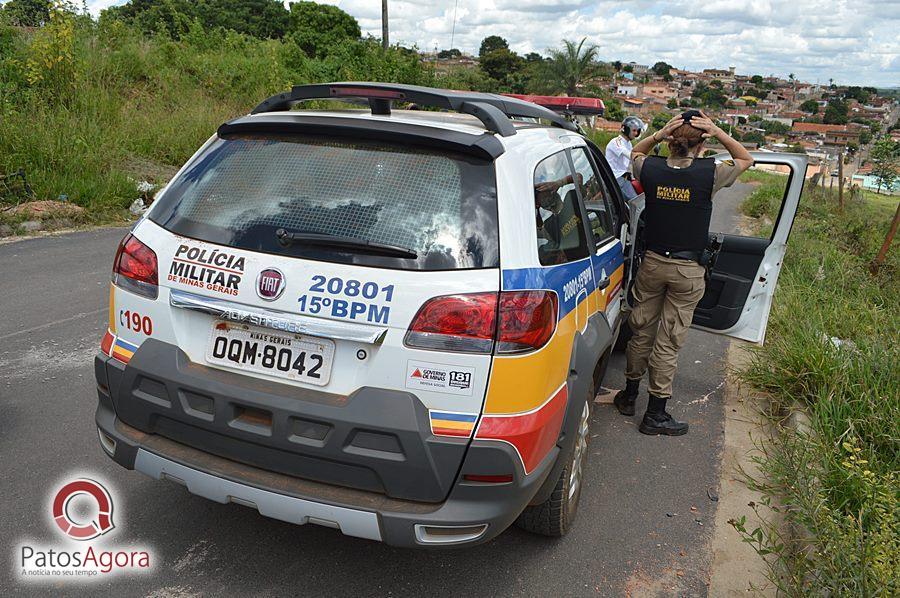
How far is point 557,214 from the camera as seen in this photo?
292 centimetres

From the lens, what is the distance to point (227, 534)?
2.99m

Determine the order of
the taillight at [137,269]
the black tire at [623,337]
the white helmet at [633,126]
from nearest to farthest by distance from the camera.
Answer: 1. the taillight at [137,269]
2. the black tire at [623,337]
3. the white helmet at [633,126]

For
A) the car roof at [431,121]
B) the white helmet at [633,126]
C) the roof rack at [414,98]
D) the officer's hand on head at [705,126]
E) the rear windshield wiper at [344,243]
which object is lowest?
the rear windshield wiper at [344,243]

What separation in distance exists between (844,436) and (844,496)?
64cm

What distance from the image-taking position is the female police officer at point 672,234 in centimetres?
412

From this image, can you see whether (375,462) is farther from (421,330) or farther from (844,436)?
(844,436)

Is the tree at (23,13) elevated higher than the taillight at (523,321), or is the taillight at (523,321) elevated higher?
the tree at (23,13)

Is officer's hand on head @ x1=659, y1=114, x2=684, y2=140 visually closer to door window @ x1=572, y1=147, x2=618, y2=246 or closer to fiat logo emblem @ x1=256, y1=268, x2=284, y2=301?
door window @ x1=572, y1=147, x2=618, y2=246

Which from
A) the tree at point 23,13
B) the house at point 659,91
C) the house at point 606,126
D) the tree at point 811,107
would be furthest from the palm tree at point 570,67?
the house at point 659,91

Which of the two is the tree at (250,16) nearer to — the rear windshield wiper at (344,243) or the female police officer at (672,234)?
the female police officer at (672,234)

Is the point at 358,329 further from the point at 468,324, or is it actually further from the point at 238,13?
the point at 238,13

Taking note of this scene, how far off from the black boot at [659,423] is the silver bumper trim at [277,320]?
9.18ft

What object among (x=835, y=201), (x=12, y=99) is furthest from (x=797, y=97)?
(x=12, y=99)

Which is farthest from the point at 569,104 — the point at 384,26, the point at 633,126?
the point at 384,26
